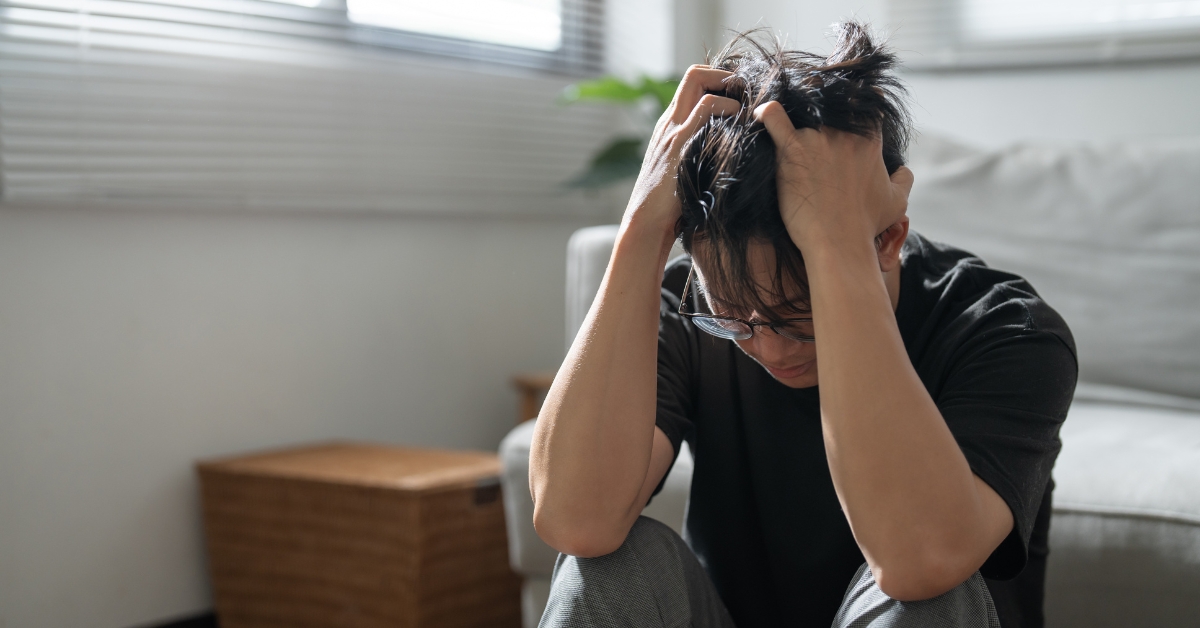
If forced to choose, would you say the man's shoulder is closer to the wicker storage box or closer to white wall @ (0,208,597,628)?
the wicker storage box

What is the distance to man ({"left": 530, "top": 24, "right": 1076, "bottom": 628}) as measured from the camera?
766mm

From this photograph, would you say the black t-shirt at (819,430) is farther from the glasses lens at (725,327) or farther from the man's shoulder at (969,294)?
the glasses lens at (725,327)

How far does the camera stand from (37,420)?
1.66 meters

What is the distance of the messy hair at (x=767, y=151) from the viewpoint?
78 centimetres

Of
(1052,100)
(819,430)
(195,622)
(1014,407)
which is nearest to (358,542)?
(195,622)

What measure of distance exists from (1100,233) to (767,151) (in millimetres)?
1140

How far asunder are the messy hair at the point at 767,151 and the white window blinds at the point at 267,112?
129 cm

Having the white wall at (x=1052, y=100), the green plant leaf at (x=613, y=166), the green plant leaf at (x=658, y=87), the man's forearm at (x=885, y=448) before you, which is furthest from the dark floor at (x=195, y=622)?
the white wall at (x=1052, y=100)

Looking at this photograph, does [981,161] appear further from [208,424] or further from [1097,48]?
[208,424]

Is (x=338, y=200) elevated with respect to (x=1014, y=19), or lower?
lower

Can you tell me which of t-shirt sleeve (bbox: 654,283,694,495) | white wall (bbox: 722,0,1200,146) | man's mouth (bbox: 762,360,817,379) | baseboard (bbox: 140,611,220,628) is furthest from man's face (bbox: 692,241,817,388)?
baseboard (bbox: 140,611,220,628)

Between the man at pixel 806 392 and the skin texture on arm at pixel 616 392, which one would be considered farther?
the skin texture on arm at pixel 616 392

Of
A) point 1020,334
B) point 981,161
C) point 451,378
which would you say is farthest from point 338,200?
point 1020,334

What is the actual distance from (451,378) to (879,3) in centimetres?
136
